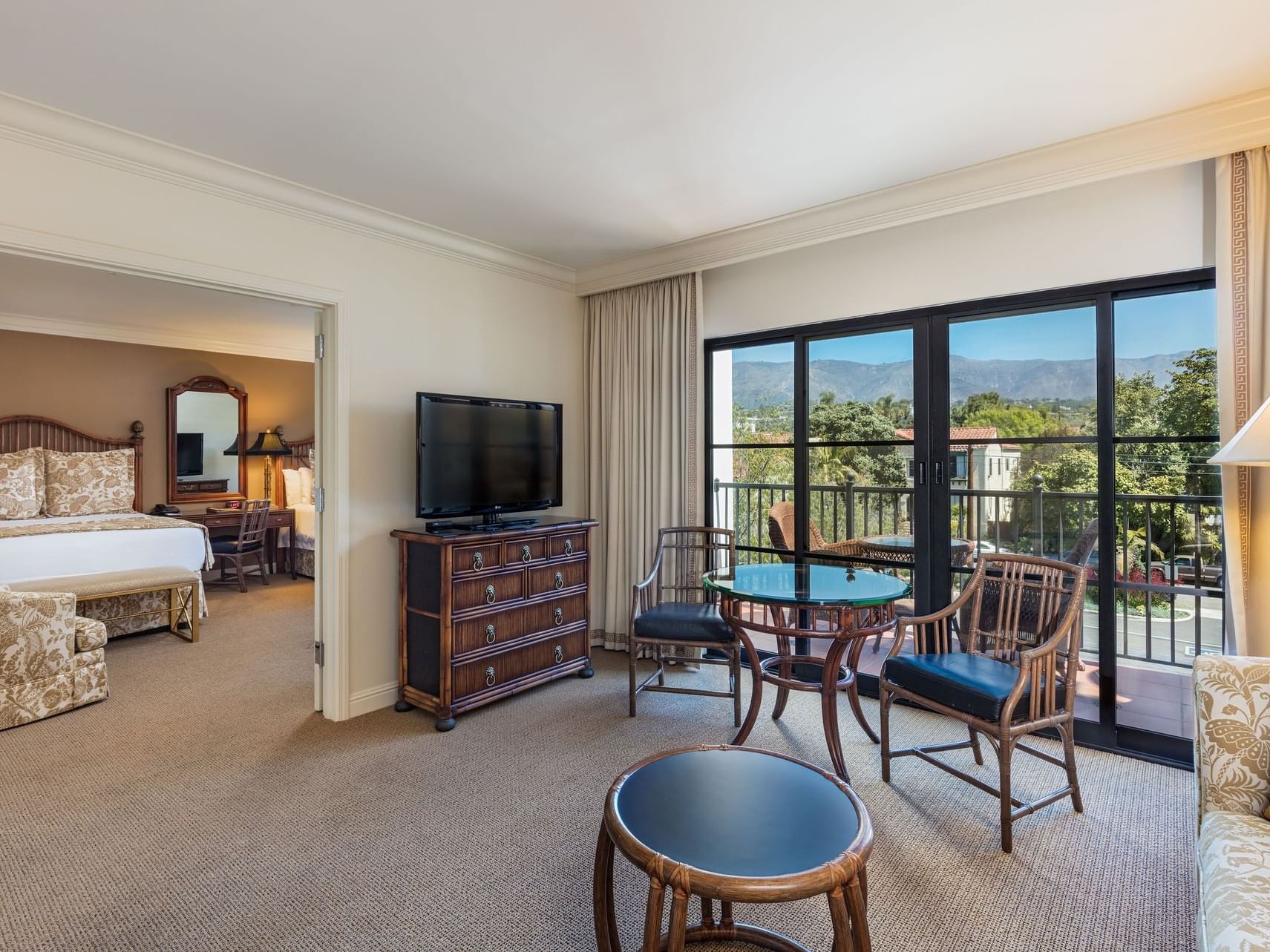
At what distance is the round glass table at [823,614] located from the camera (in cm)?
265

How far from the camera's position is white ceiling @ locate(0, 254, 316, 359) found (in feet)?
15.1

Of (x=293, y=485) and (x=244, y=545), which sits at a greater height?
(x=293, y=485)

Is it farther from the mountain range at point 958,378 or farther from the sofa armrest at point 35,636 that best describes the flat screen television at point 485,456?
the sofa armrest at point 35,636

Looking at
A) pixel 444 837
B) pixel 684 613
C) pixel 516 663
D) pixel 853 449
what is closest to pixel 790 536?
pixel 853 449

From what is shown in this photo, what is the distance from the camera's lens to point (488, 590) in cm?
335

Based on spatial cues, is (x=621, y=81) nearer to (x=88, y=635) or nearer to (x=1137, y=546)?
(x=1137, y=546)

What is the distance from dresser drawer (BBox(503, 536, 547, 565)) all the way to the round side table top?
1839 mm

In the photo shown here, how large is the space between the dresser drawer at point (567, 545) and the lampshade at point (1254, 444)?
2.89 metres

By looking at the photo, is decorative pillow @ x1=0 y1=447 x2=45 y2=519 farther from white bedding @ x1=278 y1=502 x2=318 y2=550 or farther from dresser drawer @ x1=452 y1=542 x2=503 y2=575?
dresser drawer @ x1=452 y1=542 x2=503 y2=575

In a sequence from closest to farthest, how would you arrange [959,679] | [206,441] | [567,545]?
[959,679] < [567,545] < [206,441]

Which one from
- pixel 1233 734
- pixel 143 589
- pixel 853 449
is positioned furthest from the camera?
pixel 143 589

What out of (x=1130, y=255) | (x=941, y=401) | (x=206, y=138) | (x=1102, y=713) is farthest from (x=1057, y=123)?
(x=206, y=138)

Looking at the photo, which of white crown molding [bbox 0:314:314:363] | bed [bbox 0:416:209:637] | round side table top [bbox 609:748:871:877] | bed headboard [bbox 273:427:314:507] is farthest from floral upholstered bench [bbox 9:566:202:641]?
round side table top [bbox 609:748:871:877]

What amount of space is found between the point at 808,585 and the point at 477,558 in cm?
164
